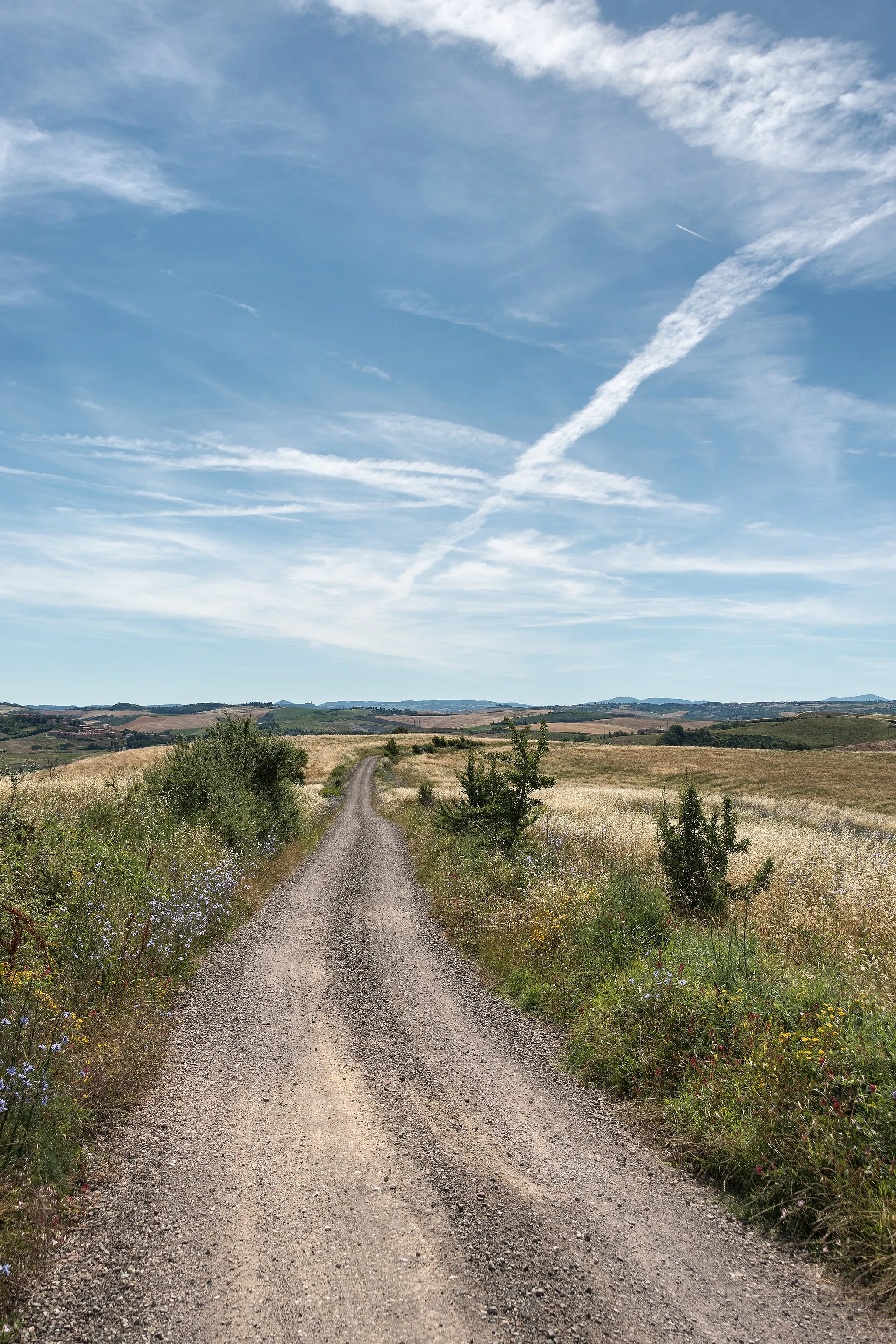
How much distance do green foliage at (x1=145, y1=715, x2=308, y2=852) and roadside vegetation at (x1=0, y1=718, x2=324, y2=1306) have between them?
0.23 feet

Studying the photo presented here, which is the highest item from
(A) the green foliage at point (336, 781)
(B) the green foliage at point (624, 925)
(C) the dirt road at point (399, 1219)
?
(B) the green foliage at point (624, 925)

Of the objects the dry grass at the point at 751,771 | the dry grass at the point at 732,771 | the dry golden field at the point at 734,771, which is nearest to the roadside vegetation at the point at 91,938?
the dry grass at the point at 732,771

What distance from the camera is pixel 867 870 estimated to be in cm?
1045

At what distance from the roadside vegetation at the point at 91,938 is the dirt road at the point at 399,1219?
1.33ft

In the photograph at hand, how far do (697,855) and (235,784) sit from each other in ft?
43.3

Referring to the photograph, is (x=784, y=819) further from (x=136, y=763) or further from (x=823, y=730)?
(x=823, y=730)

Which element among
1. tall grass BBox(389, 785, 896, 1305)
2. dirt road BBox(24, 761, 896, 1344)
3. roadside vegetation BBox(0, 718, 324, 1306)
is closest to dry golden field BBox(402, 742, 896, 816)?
tall grass BBox(389, 785, 896, 1305)

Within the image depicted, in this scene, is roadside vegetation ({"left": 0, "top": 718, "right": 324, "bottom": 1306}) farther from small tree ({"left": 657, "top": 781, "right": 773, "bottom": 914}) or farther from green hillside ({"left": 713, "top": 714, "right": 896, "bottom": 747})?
green hillside ({"left": 713, "top": 714, "right": 896, "bottom": 747})

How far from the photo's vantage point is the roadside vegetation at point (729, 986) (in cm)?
451

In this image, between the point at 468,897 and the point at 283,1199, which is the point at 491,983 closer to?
the point at 468,897

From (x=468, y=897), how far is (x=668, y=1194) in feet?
29.9

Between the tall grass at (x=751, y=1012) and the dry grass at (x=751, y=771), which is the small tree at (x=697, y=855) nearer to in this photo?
the tall grass at (x=751, y=1012)

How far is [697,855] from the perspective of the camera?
37.2ft

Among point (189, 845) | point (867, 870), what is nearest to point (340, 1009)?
point (189, 845)
